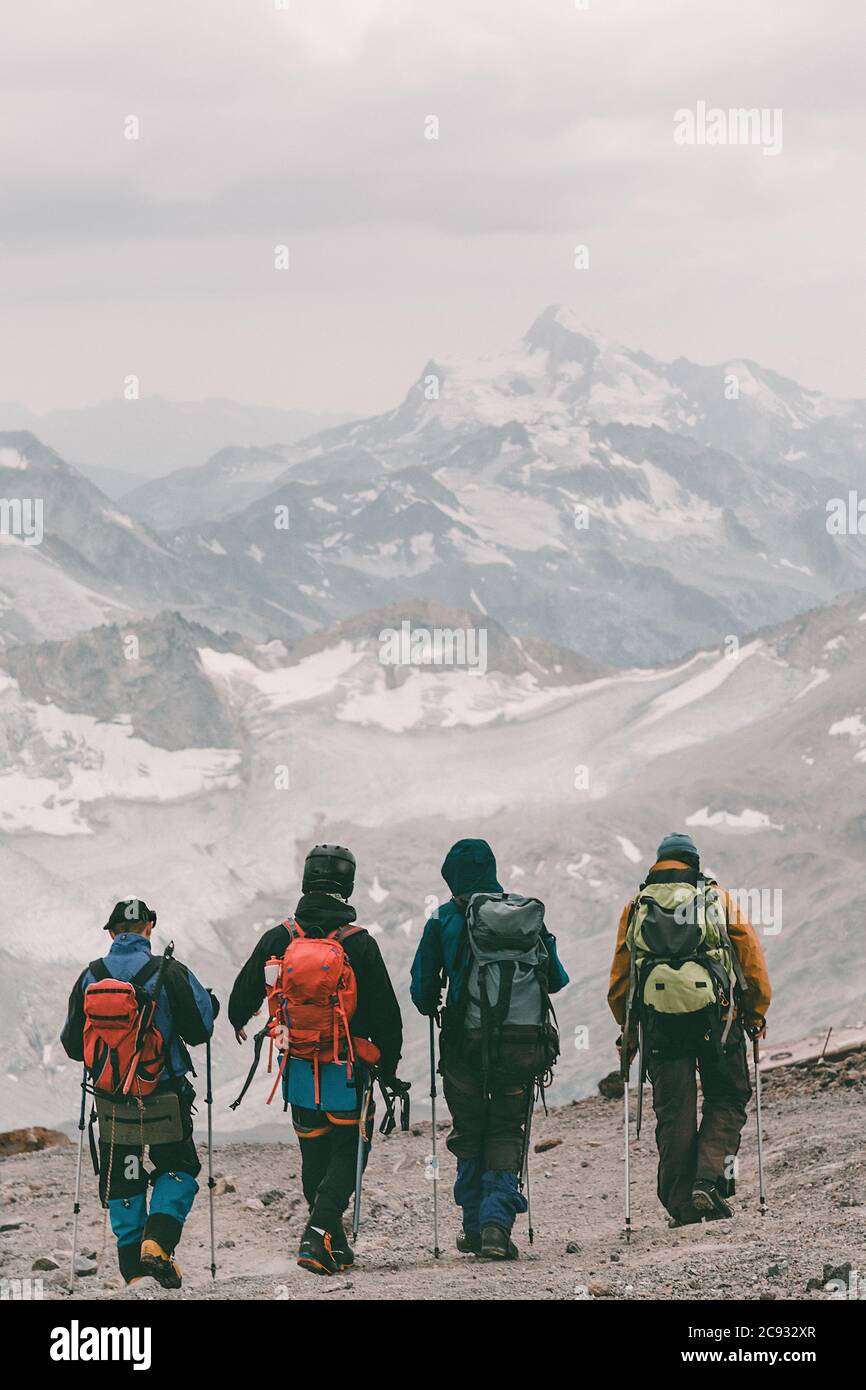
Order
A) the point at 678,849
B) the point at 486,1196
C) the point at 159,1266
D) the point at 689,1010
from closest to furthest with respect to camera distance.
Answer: the point at 159,1266
the point at 486,1196
the point at 689,1010
the point at 678,849

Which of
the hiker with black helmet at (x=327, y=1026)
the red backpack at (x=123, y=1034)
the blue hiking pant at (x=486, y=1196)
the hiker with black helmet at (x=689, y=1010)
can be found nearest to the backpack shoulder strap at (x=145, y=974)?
the red backpack at (x=123, y=1034)

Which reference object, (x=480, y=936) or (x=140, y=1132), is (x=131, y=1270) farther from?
(x=480, y=936)

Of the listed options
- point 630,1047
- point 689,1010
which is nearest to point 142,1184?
point 630,1047

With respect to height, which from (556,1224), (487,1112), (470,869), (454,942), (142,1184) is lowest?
(556,1224)

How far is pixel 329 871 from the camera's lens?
46.7 ft

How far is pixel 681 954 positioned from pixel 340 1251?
3.47 metres

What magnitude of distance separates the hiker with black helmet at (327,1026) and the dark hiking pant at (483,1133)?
1.67 ft

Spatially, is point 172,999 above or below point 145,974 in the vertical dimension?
below

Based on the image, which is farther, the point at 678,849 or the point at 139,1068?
the point at 678,849

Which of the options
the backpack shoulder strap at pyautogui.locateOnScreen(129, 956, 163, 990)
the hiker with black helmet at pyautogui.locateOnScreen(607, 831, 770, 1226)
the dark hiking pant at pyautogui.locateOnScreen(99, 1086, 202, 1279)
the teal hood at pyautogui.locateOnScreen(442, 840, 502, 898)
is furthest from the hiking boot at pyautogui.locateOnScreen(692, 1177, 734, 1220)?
the backpack shoulder strap at pyautogui.locateOnScreen(129, 956, 163, 990)

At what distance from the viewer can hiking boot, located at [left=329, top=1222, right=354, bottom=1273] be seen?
1412 cm

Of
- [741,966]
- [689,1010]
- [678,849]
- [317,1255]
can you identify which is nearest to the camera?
[317,1255]

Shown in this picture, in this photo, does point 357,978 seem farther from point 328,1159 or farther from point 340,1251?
point 340,1251
